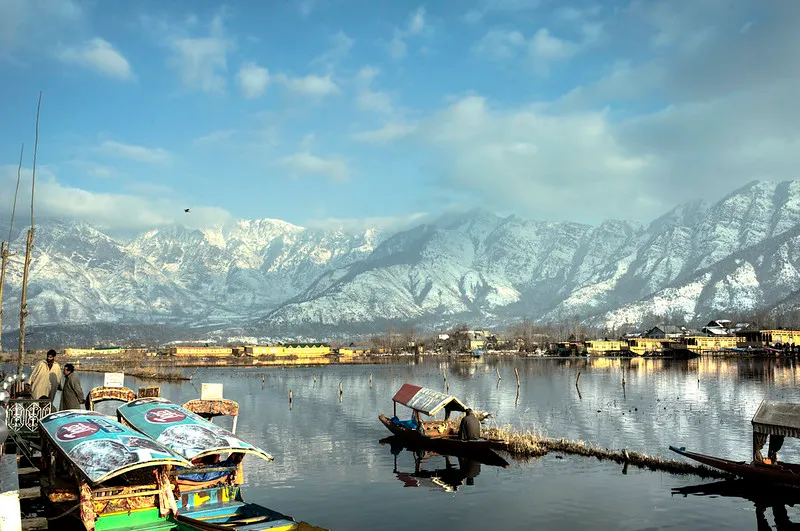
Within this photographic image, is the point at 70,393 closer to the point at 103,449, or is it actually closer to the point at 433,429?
the point at 103,449

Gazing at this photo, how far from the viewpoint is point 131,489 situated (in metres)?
22.4

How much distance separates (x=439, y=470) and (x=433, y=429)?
6739 mm

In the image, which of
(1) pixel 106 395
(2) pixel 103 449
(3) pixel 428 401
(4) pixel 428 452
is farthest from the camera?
(3) pixel 428 401

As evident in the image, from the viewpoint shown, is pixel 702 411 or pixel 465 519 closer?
pixel 465 519

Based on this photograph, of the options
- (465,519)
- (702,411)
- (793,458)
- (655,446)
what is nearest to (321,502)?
(465,519)

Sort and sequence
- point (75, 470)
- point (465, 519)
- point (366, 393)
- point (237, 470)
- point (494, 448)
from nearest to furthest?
point (75, 470) < point (237, 470) < point (465, 519) < point (494, 448) < point (366, 393)

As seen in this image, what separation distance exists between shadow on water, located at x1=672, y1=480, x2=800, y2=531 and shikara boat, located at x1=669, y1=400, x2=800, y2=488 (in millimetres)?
418

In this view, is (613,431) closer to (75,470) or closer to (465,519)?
(465,519)

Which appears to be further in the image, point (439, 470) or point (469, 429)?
point (469, 429)

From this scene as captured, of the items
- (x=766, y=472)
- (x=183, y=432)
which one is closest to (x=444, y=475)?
(x=766, y=472)

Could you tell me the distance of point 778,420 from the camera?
3272 cm

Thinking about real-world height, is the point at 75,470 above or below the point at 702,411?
above

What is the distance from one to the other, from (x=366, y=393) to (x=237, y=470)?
6658 cm

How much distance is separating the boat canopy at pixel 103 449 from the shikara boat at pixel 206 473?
1.46 m
